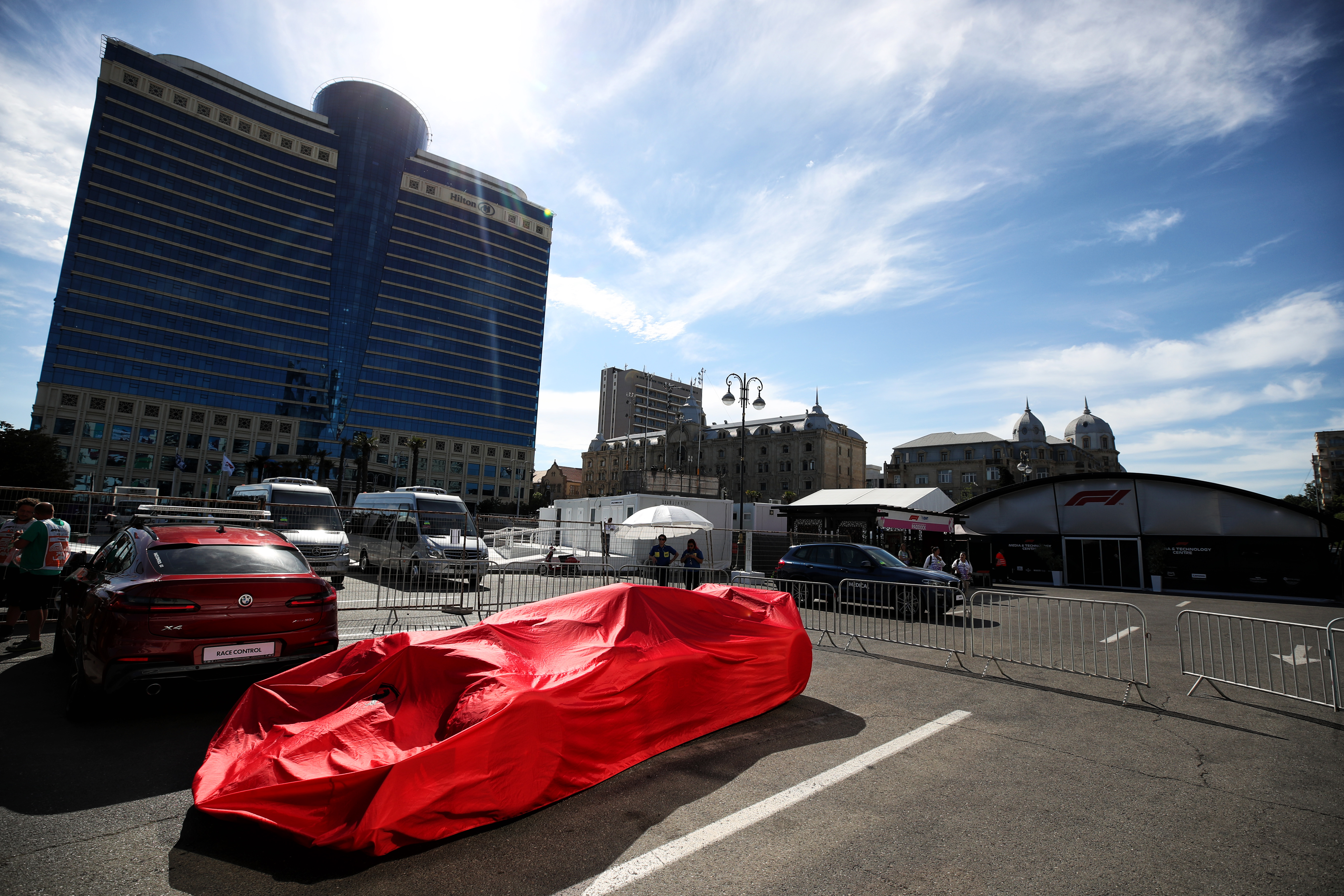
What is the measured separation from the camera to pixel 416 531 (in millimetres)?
16281

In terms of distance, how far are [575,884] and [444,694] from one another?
1641mm

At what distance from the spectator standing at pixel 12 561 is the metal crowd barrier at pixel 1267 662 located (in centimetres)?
1332

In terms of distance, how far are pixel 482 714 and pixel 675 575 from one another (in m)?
11.4

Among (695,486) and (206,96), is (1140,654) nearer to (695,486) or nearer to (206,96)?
(695,486)

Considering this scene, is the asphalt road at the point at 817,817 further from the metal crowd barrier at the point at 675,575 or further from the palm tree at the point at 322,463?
the palm tree at the point at 322,463

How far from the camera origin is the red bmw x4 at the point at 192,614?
488cm

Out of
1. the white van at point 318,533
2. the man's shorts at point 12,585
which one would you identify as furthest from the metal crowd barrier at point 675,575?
the man's shorts at point 12,585

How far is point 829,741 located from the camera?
5215mm

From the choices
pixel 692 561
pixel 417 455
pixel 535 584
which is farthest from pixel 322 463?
pixel 535 584

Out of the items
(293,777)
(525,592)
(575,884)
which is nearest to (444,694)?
(293,777)

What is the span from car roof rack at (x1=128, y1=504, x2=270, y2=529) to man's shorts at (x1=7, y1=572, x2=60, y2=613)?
5.22 ft

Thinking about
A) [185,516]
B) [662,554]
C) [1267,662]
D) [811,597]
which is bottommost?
[811,597]

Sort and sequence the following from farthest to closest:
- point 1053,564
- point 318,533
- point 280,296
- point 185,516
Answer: point 280,296
point 1053,564
point 318,533
point 185,516

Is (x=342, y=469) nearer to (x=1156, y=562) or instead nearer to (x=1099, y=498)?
(x=1099, y=498)
